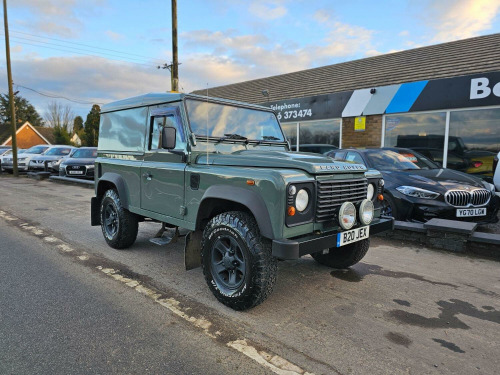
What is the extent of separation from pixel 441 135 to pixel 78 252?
10.5 m

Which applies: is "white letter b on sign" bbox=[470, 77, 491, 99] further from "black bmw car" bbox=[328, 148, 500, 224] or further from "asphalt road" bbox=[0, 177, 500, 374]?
"asphalt road" bbox=[0, 177, 500, 374]

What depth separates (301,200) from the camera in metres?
2.93

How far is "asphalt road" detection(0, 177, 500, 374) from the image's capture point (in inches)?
97.9

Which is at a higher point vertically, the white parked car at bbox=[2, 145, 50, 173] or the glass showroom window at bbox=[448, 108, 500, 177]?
the glass showroom window at bbox=[448, 108, 500, 177]

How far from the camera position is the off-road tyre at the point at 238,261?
9.70 ft

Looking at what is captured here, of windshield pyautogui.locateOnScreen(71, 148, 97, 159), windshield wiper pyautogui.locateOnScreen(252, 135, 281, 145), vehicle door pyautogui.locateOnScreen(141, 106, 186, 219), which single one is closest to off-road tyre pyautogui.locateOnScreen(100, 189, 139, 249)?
vehicle door pyautogui.locateOnScreen(141, 106, 186, 219)

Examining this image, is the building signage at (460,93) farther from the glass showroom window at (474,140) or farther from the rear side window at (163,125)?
the rear side window at (163,125)

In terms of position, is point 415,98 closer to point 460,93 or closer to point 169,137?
point 460,93

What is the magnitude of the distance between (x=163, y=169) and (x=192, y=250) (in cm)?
101

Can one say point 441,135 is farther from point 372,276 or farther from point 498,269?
point 372,276

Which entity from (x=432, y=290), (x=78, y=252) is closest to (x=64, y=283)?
(x=78, y=252)

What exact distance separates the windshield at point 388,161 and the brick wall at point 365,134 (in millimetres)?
5319

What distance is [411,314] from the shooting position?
317 centimetres

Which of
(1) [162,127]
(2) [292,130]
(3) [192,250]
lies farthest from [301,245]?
(2) [292,130]
